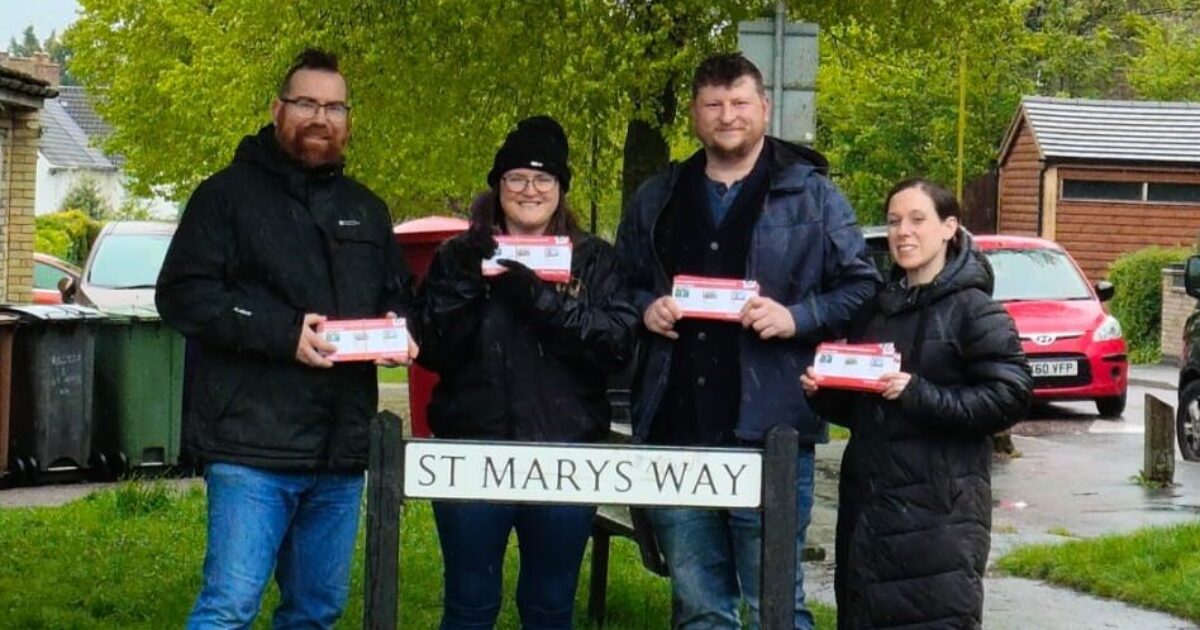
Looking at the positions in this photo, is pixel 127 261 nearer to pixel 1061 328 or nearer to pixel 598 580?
pixel 1061 328

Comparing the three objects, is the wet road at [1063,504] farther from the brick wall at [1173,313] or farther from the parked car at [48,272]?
the parked car at [48,272]

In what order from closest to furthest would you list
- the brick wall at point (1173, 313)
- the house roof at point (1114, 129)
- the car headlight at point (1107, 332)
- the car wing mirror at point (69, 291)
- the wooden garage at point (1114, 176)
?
the car headlight at point (1107, 332) → the car wing mirror at point (69, 291) → the brick wall at point (1173, 313) → the wooden garage at point (1114, 176) → the house roof at point (1114, 129)

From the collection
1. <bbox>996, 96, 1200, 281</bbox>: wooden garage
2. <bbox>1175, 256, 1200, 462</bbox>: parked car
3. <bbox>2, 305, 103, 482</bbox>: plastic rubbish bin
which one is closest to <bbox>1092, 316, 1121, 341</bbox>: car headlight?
<bbox>1175, 256, 1200, 462</bbox>: parked car

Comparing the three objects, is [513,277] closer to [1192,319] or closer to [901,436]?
[901,436]

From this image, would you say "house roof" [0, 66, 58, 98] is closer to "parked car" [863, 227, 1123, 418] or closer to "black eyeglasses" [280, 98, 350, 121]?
"parked car" [863, 227, 1123, 418]

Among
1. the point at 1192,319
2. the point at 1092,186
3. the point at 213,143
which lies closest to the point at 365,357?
the point at 1192,319

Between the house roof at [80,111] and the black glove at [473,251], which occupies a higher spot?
the house roof at [80,111]

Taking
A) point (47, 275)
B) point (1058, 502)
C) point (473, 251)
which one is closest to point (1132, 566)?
point (1058, 502)

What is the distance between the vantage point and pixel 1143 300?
3488cm

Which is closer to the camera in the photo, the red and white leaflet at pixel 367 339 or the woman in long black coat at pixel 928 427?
the red and white leaflet at pixel 367 339

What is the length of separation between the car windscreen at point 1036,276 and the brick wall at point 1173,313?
12244mm

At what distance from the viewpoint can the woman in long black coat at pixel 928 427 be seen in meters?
5.91

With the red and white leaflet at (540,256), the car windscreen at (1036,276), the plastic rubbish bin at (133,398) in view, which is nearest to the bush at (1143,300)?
the car windscreen at (1036,276)

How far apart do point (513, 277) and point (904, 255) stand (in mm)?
1149
